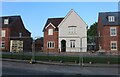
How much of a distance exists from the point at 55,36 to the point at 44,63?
30.6m

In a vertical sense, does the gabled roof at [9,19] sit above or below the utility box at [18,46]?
above

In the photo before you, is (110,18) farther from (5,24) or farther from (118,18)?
(5,24)

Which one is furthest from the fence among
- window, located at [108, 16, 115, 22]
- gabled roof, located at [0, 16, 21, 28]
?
gabled roof, located at [0, 16, 21, 28]

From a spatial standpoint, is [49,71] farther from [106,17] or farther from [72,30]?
[106,17]

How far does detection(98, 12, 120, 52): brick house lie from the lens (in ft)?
145

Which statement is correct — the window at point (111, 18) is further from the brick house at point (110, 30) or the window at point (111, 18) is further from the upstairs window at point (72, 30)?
the upstairs window at point (72, 30)

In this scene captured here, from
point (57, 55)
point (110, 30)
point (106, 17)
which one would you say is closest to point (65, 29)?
point (106, 17)

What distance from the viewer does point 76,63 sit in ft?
60.3

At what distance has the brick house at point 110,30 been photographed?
4407cm

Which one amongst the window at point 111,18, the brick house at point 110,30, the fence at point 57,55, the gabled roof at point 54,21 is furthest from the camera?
the gabled roof at point 54,21

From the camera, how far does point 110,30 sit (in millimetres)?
45938

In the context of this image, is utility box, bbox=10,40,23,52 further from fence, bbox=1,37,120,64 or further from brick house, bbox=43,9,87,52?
brick house, bbox=43,9,87,52

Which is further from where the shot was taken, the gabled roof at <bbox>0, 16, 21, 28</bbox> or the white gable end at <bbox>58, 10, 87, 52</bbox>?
the gabled roof at <bbox>0, 16, 21, 28</bbox>

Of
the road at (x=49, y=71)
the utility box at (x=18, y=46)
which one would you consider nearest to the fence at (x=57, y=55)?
the utility box at (x=18, y=46)
